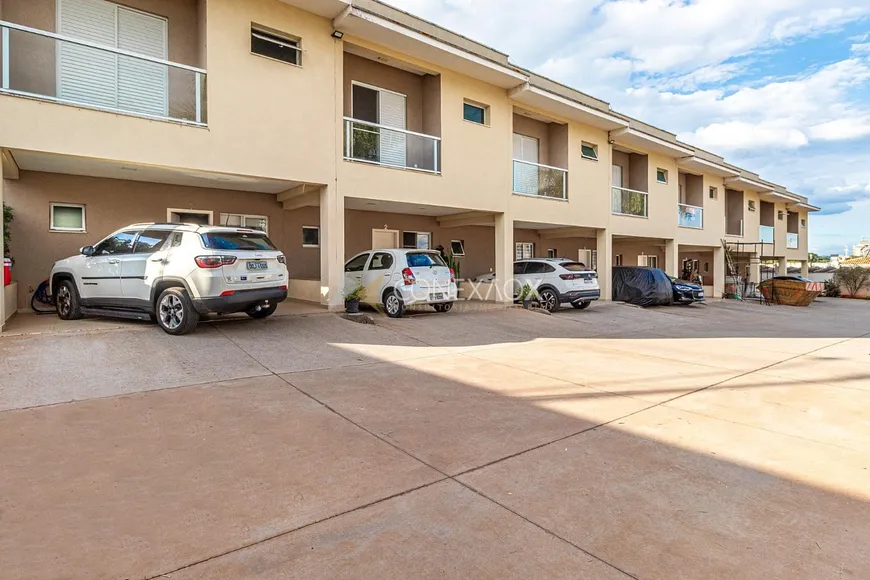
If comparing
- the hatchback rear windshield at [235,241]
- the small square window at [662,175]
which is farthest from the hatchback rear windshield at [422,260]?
the small square window at [662,175]

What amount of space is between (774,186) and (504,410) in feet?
109

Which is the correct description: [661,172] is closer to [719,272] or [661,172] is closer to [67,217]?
[719,272]

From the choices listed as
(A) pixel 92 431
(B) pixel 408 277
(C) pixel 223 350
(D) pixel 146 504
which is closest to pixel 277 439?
(D) pixel 146 504

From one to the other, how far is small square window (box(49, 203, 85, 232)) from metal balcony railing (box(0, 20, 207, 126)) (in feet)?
10.4

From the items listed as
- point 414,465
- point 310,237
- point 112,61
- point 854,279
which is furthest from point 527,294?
point 854,279

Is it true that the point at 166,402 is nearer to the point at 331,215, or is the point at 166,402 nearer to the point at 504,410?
the point at 504,410

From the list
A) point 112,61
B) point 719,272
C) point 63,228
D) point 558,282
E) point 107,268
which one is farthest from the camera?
point 719,272

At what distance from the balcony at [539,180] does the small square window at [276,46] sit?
24.6ft

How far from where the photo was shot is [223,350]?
7.37 metres

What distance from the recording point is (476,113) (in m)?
15.1

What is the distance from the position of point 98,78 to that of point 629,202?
18.2 metres

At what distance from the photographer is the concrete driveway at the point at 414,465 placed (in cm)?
262

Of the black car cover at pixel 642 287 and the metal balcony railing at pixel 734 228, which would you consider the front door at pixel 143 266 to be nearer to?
the black car cover at pixel 642 287

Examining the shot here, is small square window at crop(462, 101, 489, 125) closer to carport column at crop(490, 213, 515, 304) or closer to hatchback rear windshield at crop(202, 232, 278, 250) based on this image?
carport column at crop(490, 213, 515, 304)
